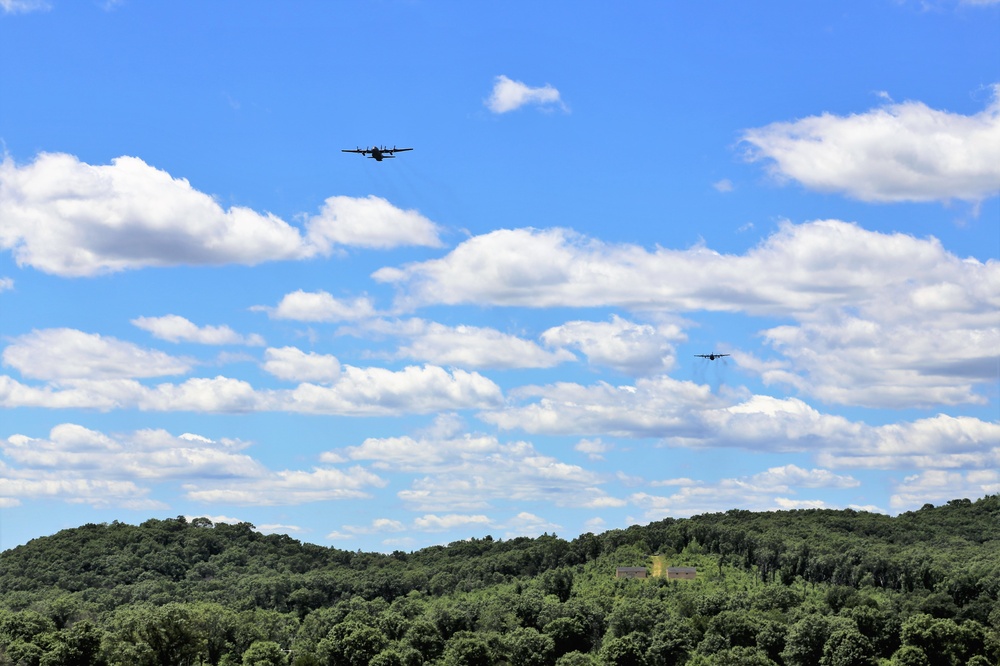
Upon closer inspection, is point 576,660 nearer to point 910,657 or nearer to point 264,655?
point 264,655

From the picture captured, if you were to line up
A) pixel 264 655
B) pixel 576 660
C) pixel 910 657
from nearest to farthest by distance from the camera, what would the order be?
1. pixel 264 655
2. pixel 910 657
3. pixel 576 660

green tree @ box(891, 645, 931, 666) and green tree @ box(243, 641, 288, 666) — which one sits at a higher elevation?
green tree @ box(243, 641, 288, 666)

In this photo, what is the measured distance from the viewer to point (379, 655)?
19962 cm

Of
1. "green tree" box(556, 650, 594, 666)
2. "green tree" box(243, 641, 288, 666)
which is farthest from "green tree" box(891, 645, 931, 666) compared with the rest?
"green tree" box(243, 641, 288, 666)

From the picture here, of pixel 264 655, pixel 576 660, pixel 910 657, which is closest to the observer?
pixel 264 655

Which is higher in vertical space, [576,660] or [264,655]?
[264,655]

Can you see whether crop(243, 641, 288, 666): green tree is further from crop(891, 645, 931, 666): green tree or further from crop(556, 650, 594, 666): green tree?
crop(891, 645, 931, 666): green tree

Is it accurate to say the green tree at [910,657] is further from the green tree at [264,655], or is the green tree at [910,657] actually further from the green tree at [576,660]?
the green tree at [264,655]

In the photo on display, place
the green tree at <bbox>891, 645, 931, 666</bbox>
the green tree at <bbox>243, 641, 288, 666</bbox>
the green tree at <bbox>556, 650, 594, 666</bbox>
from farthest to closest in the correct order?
the green tree at <bbox>556, 650, 594, 666</bbox>, the green tree at <bbox>891, 645, 931, 666</bbox>, the green tree at <bbox>243, 641, 288, 666</bbox>

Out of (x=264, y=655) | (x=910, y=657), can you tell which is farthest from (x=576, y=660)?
(x=910, y=657)

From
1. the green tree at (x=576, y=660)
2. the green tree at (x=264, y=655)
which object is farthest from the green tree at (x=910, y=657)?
the green tree at (x=264, y=655)

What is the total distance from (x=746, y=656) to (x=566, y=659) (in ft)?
90.7

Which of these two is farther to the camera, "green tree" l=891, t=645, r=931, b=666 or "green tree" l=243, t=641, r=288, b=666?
"green tree" l=891, t=645, r=931, b=666

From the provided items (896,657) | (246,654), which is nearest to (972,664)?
(896,657)
